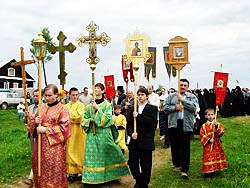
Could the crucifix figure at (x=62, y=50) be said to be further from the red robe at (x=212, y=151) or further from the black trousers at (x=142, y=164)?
the red robe at (x=212, y=151)

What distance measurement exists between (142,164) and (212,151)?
165 cm

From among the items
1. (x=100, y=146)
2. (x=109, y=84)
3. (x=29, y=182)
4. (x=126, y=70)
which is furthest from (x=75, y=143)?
(x=126, y=70)

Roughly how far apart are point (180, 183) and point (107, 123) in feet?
5.98

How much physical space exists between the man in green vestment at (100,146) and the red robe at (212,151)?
167cm

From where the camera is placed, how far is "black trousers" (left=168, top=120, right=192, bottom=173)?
729 cm

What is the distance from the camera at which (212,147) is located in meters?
7.35

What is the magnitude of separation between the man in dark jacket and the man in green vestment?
0.60 meters

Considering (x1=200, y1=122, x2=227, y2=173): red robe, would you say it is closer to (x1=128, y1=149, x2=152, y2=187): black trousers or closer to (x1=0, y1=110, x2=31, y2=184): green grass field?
(x1=128, y1=149, x2=152, y2=187): black trousers

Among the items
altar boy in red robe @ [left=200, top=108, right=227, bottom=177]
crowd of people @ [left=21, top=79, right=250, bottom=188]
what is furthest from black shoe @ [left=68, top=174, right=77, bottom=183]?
altar boy in red robe @ [left=200, top=108, right=227, bottom=177]

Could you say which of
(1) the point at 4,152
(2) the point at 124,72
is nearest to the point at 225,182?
(2) the point at 124,72

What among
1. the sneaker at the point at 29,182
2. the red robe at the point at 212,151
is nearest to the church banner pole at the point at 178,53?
the red robe at the point at 212,151

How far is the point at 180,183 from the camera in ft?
23.2

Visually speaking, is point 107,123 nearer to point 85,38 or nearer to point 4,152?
point 85,38

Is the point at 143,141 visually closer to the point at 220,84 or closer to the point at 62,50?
the point at 220,84
